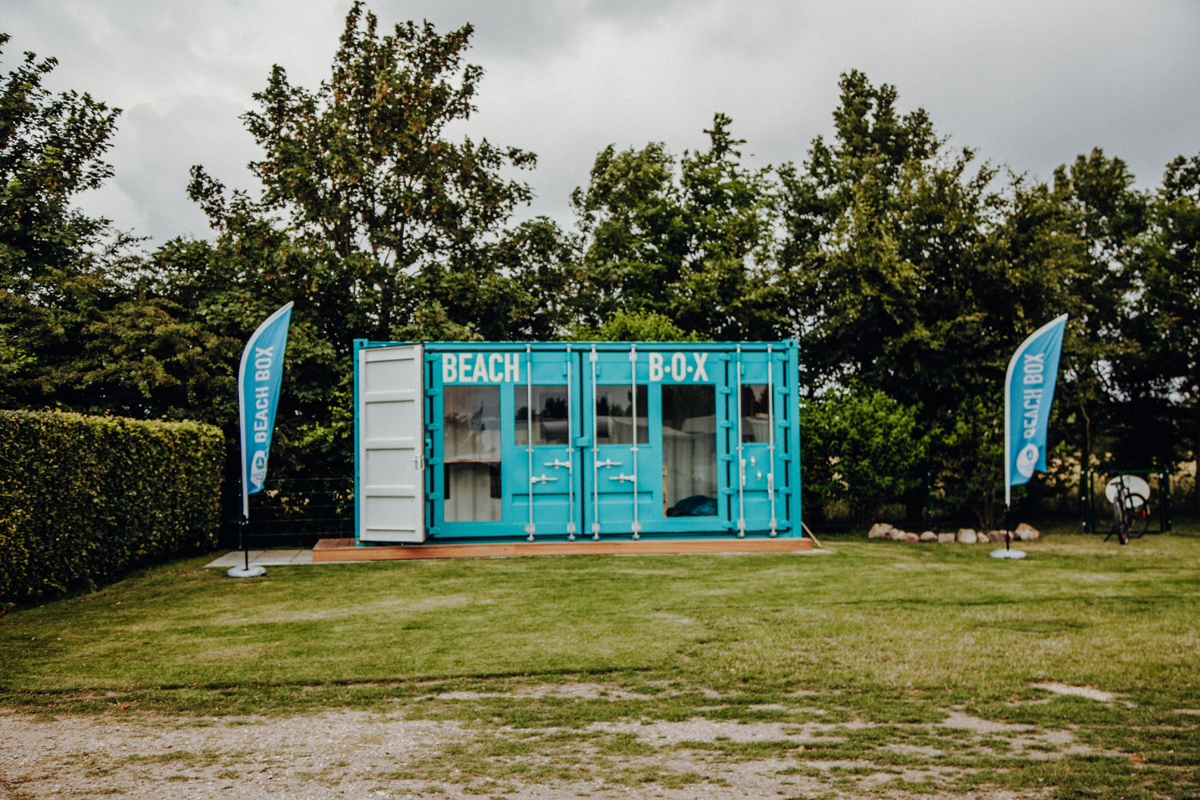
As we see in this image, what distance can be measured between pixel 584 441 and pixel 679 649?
5.56 meters

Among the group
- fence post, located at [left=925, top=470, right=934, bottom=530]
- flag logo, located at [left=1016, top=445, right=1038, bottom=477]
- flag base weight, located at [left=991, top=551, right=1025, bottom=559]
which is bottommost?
flag base weight, located at [left=991, top=551, right=1025, bottom=559]

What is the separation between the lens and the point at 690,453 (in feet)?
40.0

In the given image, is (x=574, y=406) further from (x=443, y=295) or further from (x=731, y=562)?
(x=443, y=295)

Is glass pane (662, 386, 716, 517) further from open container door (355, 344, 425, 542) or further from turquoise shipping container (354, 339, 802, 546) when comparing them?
open container door (355, 344, 425, 542)

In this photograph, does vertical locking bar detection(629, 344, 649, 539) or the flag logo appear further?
the flag logo

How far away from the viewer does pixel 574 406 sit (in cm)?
1198

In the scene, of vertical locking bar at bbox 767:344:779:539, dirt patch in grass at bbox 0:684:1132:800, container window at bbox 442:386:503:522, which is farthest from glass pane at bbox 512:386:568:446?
dirt patch in grass at bbox 0:684:1132:800

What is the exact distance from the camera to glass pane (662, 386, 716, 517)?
39.9 ft

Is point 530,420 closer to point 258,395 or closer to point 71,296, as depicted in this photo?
point 258,395

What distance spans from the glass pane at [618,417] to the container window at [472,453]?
136 centimetres

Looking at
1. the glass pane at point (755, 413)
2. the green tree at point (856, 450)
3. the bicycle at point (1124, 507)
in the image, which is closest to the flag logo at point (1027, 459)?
the green tree at point (856, 450)

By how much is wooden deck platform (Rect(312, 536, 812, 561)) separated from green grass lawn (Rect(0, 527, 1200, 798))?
2.50 ft

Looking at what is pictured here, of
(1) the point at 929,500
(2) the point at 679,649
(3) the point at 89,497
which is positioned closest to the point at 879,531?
(1) the point at 929,500

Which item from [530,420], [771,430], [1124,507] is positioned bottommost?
[1124,507]
